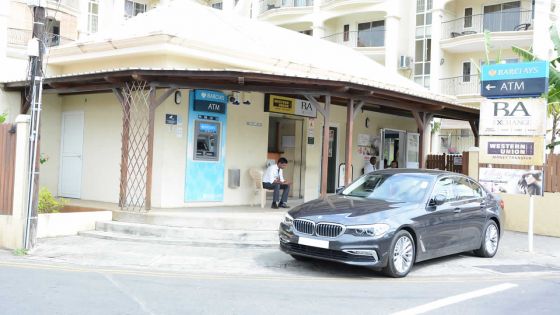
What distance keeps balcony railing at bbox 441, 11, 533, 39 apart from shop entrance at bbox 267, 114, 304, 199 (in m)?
19.1

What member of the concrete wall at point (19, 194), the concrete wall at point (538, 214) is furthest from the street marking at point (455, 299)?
the concrete wall at point (19, 194)

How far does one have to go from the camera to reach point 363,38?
120 ft

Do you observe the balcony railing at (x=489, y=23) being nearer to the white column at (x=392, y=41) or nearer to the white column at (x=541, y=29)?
the white column at (x=541, y=29)

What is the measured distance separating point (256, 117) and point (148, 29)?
3506 millimetres

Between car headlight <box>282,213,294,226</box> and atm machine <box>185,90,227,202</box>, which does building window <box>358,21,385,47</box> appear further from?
car headlight <box>282,213,294,226</box>

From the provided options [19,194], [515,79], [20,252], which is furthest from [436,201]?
[19,194]

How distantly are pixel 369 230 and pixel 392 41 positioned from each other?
2815 cm

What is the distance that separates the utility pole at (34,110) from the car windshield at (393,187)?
5.38 meters

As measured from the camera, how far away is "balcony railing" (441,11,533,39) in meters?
30.3

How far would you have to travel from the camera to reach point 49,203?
11.5 metres

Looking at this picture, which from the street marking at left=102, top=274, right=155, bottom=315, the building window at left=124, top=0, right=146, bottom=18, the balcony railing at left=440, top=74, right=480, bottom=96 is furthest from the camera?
the building window at left=124, top=0, right=146, bottom=18

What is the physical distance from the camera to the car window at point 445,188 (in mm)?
9234

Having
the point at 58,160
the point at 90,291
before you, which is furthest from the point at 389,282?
the point at 58,160

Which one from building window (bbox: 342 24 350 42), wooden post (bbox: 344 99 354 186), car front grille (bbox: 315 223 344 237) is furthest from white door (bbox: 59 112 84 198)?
building window (bbox: 342 24 350 42)
